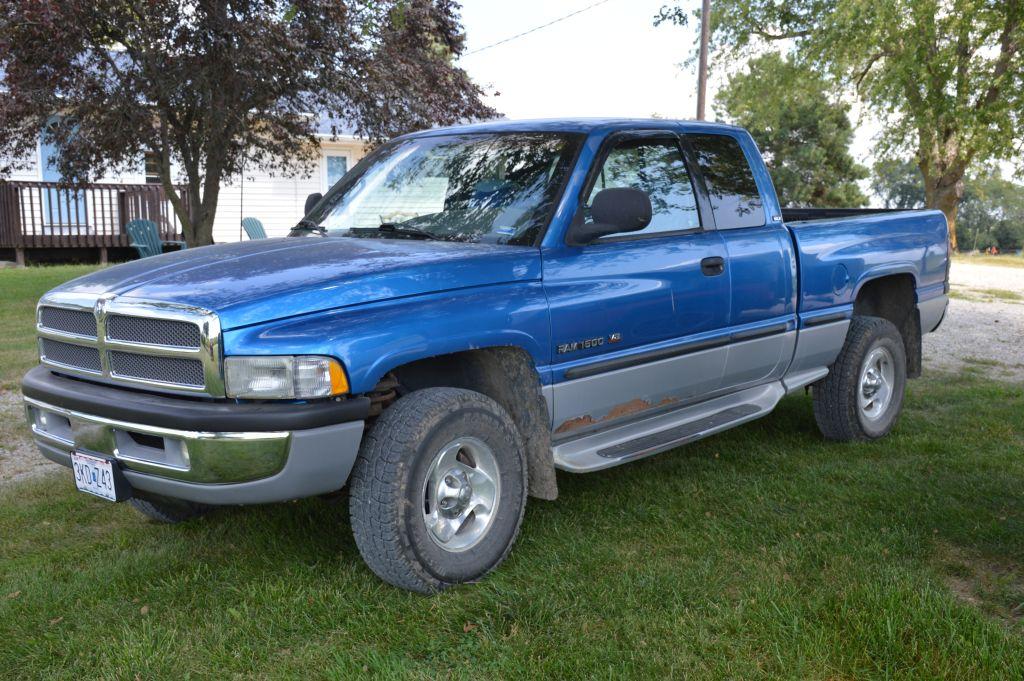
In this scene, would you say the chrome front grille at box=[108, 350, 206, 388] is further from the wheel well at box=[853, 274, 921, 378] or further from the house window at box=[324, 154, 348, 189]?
the house window at box=[324, 154, 348, 189]

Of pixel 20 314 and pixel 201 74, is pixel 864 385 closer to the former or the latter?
pixel 201 74

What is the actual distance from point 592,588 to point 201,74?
362 inches

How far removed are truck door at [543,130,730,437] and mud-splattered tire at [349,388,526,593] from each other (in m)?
0.41

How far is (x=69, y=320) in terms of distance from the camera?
386 centimetres

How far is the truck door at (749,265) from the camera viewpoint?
5.02m

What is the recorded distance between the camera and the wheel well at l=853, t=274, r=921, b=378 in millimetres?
6336

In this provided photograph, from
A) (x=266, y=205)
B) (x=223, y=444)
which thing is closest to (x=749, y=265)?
(x=223, y=444)

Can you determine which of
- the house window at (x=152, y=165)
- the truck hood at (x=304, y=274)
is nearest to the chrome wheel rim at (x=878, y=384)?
the truck hood at (x=304, y=274)

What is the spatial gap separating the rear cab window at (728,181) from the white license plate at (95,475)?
125 inches

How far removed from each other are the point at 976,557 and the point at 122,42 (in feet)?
35.7

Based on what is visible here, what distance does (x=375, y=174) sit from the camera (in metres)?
5.04

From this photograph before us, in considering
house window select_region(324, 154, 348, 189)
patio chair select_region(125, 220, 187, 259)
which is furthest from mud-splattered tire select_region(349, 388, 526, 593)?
house window select_region(324, 154, 348, 189)

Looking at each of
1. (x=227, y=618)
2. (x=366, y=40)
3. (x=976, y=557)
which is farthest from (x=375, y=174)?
(x=366, y=40)

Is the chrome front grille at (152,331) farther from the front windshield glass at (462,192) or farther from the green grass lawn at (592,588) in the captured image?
the front windshield glass at (462,192)
